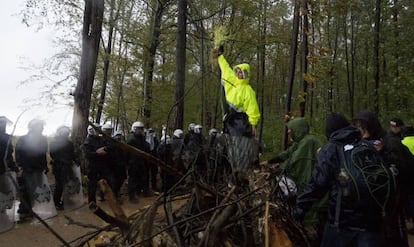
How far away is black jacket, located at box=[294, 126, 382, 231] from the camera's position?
3586 millimetres

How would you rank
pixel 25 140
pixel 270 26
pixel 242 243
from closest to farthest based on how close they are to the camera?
pixel 242 243, pixel 25 140, pixel 270 26

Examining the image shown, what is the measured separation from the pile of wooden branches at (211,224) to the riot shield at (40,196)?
5.05 meters

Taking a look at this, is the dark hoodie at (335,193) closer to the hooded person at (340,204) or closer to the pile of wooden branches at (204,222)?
the hooded person at (340,204)

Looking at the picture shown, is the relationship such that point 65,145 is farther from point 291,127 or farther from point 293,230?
point 293,230

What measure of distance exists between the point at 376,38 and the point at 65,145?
1347 centimetres

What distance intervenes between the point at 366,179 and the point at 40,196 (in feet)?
24.1

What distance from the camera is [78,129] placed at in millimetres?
12500

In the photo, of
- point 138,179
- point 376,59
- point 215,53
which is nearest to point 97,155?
point 138,179

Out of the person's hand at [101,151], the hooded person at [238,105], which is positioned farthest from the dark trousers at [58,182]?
the hooded person at [238,105]

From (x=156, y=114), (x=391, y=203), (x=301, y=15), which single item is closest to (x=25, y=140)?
(x=301, y=15)

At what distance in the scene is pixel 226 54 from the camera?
2414 cm

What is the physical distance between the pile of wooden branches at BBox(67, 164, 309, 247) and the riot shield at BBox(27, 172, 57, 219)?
16.6ft

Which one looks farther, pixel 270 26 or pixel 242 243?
pixel 270 26

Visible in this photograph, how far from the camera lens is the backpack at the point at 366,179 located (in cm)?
350
